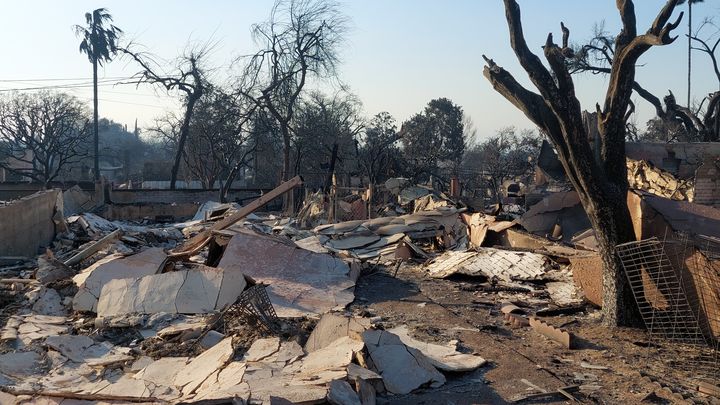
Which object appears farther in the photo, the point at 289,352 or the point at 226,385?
the point at 289,352

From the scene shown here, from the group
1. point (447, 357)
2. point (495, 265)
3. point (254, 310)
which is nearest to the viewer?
point (447, 357)

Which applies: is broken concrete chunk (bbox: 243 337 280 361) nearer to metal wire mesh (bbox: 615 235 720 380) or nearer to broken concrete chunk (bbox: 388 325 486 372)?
broken concrete chunk (bbox: 388 325 486 372)

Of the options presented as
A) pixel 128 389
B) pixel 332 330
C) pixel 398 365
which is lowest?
pixel 128 389

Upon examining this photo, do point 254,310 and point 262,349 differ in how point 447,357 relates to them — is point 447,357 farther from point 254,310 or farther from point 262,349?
point 254,310

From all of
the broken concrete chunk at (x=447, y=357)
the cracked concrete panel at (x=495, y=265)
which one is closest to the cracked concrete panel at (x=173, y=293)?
the broken concrete chunk at (x=447, y=357)

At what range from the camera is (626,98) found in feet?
24.0

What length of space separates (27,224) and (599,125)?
12.7 m

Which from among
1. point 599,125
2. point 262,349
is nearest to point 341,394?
point 262,349

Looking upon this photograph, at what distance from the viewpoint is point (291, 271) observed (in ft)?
34.1

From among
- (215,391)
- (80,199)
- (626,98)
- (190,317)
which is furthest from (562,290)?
(80,199)

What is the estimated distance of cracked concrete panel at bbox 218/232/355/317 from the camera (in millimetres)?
9609

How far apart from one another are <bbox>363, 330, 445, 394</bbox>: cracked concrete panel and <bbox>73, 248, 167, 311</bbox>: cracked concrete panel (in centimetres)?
466

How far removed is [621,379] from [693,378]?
2.09ft

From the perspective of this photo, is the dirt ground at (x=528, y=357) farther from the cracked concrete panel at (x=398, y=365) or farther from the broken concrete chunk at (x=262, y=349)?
the broken concrete chunk at (x=262, y=349)
